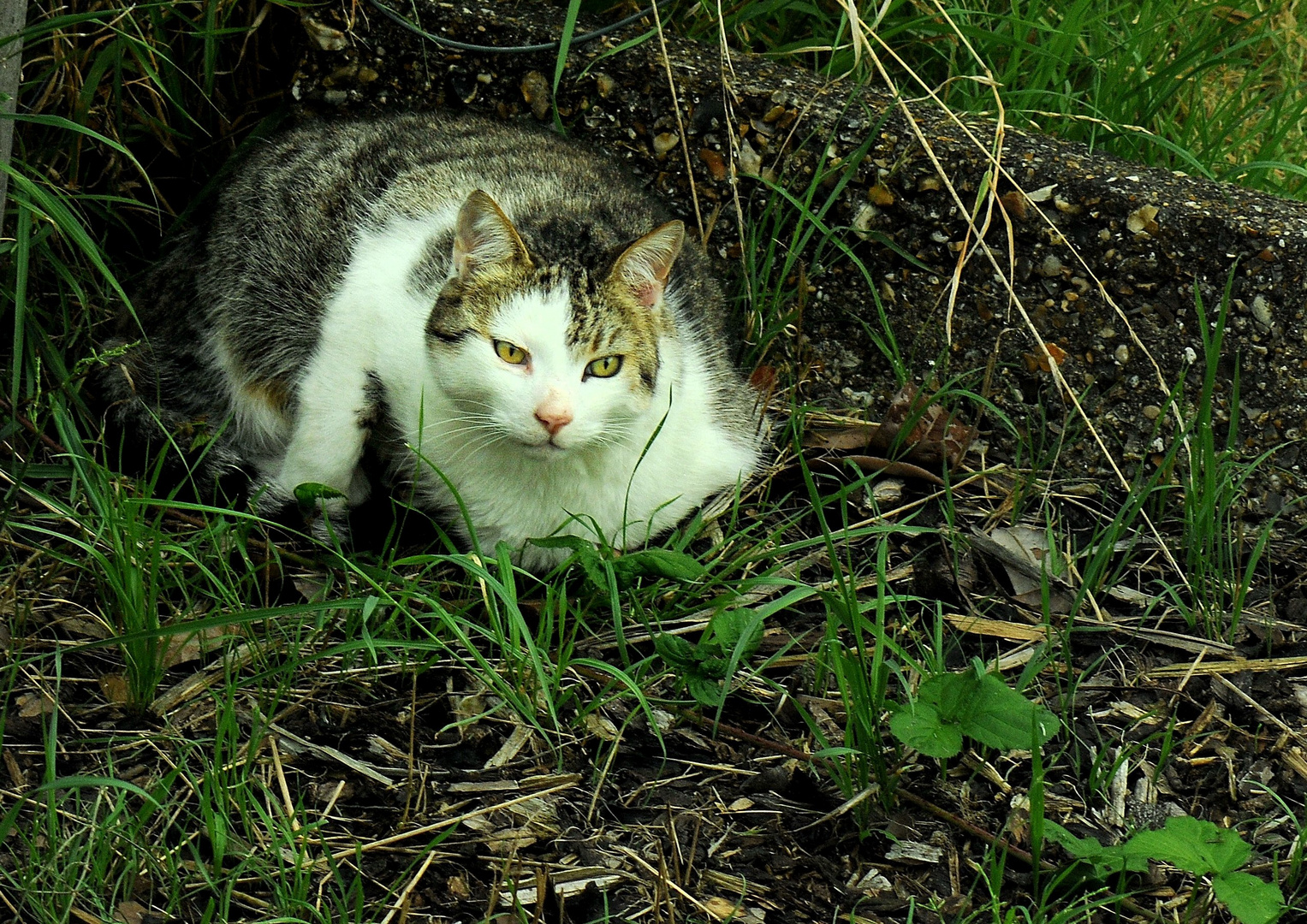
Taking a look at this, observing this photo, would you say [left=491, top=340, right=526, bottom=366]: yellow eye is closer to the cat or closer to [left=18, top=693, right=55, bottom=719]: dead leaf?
the cat

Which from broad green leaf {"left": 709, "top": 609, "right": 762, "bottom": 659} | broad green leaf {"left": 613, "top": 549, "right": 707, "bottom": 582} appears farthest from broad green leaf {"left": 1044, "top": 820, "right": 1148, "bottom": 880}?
broad green leaf {"left": 613, "top": 549, "right": 707, "bottom": 582}

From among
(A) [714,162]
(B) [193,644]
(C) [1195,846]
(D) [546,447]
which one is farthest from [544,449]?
(C) [1195,846]

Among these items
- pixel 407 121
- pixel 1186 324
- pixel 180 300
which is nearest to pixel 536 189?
pixel 407 121

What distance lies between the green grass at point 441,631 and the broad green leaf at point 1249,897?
67 mm

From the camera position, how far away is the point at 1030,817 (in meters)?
1.90

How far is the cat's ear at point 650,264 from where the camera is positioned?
235 cm

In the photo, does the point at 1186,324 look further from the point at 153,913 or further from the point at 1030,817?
the point at 153,913

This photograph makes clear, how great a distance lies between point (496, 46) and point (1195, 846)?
2.34 metres

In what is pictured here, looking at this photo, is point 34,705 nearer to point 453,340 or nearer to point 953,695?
point 453,340

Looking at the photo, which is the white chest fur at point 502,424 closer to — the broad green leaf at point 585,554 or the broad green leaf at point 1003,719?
the broad green leaf at point 585,554

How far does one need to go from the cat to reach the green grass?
12cm

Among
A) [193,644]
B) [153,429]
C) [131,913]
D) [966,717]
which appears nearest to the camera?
[131,913]

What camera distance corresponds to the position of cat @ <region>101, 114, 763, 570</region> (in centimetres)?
234

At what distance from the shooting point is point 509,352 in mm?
2318
